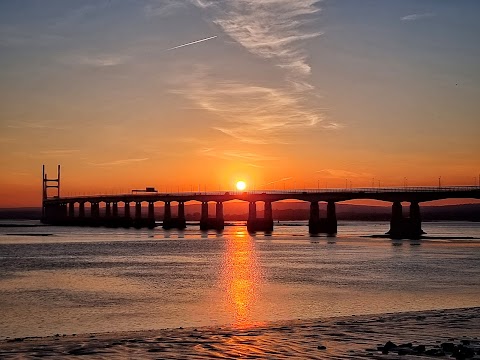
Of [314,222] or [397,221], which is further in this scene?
[314,222]

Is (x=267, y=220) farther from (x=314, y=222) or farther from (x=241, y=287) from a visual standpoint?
(x=241, y=287)

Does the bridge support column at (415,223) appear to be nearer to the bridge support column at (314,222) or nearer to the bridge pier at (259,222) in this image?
the bridge support column at (314,222)

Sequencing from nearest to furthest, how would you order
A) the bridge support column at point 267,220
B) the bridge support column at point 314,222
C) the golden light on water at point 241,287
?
the golden light on water at point 241,287 → the bridge support column at point 314,222 → the bridge support column at point 267,220

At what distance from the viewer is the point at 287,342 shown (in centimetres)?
A: 1948

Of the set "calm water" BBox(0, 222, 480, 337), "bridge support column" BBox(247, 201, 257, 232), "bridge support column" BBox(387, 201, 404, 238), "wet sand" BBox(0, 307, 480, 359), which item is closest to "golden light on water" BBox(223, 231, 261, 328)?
"calm water" BBox(0, 222, 480, 337)

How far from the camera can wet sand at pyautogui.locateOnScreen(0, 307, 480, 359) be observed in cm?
1739

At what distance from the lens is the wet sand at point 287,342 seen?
57.1ft

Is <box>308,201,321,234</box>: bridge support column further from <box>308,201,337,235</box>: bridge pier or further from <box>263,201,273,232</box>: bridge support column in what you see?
<box>263,201,273,232</box>: bridge support column

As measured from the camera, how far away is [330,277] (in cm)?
5034

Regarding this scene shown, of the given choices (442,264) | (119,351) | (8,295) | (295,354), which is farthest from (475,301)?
(442,264)

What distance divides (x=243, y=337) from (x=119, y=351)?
4321 mm

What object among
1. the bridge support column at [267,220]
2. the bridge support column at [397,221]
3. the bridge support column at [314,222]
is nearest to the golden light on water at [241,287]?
the bridge support column at [397,221]

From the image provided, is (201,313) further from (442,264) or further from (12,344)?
(442,264)

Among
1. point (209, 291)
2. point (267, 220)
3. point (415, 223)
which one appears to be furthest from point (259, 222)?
point (209, 291)
